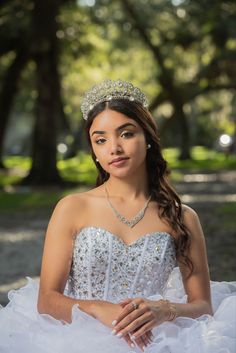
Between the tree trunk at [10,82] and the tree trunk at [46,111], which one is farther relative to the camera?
the tree trunk at [10,82]

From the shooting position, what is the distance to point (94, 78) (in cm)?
3950

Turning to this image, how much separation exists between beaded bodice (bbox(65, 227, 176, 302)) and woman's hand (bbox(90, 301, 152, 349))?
201 mm

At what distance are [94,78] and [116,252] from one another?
1463 inches

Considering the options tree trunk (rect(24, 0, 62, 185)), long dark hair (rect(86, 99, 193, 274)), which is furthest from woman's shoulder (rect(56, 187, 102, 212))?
tree trunk (rect(24, 0, 62, 185))

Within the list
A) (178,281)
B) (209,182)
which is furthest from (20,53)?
(178,281)

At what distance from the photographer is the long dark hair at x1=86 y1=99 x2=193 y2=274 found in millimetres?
2852

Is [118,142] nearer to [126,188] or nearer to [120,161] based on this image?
[120,161]

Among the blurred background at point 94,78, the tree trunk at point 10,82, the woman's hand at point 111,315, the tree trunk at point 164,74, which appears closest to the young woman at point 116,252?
the woman's hand at point 111,315

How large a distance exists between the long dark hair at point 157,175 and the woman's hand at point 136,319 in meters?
0.40

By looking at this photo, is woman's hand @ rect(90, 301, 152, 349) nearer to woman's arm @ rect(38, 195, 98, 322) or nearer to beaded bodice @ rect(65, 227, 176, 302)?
woman's arm @ rect(38, 195, 98, 322)

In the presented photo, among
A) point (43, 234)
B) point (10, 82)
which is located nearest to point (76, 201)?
point (43, 234)

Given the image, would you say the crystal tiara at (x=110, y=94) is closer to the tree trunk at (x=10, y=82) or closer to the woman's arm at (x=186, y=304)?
the woman's arm at (x=186, y=304)

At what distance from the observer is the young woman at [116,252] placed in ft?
8.52

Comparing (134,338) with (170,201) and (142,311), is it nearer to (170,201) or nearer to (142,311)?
(142,311)
